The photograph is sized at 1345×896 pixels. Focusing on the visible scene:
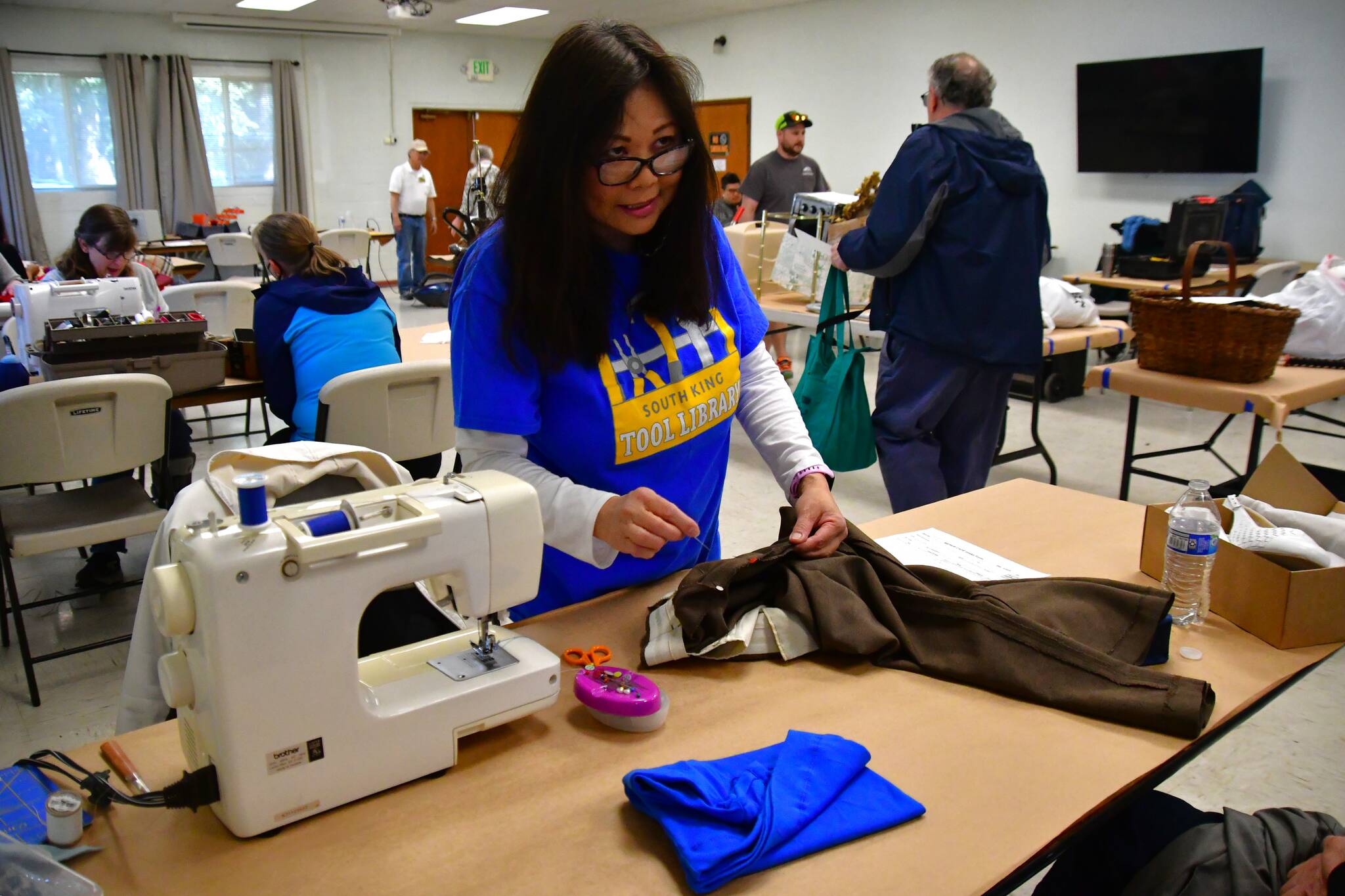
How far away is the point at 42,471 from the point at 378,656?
6.13 feet

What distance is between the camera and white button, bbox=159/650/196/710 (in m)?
0.89

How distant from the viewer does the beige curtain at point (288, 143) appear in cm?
1078

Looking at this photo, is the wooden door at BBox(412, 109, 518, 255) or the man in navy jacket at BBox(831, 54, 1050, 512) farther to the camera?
the wooden door at BBox(412, 109, 518, 255)

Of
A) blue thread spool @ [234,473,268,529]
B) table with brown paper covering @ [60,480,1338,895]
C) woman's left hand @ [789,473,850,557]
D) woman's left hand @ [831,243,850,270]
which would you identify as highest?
woman's left hand @ [831,243,850,270]

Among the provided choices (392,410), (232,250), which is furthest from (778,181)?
(232,250)

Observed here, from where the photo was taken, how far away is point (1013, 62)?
302 inches

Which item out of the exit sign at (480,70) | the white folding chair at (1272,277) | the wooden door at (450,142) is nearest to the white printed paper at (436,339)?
the white folding chair at (1272,277)

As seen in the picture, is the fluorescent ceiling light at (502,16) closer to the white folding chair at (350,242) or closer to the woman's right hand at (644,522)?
the white folding chair at (350,242)

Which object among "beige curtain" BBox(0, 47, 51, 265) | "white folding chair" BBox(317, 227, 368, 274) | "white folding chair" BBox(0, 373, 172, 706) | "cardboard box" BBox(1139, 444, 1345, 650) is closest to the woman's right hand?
"cardboard box" BBox(1139, 444, 1345, 650)

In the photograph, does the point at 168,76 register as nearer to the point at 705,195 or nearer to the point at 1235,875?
the point at 705,195

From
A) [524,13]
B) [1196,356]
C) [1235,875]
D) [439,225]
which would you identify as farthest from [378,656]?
[439,225]

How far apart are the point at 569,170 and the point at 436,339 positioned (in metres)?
2.51

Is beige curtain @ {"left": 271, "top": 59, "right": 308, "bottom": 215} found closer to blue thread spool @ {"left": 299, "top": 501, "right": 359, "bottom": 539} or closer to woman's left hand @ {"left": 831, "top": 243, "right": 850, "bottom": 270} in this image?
woman's left hand @ {"left": 831, "top": 243, "right": 850, "bottom": 270}

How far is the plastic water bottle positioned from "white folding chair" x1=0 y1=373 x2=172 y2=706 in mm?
2404
